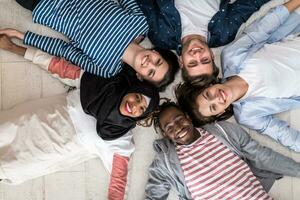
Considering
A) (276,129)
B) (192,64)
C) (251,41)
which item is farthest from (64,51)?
(276,129)

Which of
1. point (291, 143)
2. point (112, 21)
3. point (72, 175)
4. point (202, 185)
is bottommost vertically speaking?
point (72, 175)

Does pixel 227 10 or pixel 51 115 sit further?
pixel 227 10

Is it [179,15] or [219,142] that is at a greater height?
[179,15]

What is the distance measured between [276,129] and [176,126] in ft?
1.32

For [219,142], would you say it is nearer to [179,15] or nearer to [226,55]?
[226,55]

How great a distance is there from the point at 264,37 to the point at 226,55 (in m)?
0.16

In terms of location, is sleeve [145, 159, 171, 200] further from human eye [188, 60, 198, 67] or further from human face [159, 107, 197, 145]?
human eye [188, 60, 198, 67]

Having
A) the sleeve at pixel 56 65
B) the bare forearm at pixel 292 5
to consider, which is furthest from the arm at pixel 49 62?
the bare forearm at pixel 292 5

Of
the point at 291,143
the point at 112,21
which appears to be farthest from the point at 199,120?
the point at 112,21

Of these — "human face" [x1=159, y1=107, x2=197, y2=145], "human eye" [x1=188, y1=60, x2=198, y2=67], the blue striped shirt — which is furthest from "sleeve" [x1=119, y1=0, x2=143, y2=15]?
"human face" [x1=159, y1=107, x2=197, y2=145]

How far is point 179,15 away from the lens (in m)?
1.50

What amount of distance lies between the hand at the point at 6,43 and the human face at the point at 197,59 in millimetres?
611

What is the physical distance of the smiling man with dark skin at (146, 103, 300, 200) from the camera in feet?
4.67

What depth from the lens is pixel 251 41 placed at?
1.50 metres
